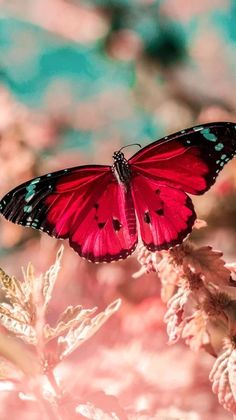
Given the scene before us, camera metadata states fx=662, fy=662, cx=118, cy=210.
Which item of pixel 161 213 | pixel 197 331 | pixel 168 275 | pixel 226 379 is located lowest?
pixel 226 379

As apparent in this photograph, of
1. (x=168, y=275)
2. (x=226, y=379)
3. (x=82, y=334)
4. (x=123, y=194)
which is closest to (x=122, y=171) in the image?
(x=123, y=194)

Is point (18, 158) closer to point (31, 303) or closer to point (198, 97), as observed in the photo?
point (198, 97)

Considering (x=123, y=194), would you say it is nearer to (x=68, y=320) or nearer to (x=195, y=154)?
(x=195, y=154)

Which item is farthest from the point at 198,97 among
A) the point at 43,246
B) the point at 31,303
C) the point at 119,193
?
the point at 31,303

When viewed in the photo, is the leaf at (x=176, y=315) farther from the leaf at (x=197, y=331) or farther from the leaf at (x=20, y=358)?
the leaf at (x=20, y=358)

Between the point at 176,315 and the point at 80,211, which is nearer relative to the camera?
the point at 176,315

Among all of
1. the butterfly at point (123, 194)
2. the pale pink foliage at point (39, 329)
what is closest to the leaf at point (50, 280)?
the pale pink foliage at point (39, 329)
